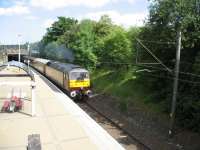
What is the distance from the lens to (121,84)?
24.5 metres

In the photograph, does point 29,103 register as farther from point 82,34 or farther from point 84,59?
point 82,34

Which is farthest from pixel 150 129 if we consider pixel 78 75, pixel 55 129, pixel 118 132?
pixel 78 75

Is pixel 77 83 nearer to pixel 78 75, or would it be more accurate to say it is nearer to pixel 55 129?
pixel 78 75

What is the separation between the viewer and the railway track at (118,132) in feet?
45.7

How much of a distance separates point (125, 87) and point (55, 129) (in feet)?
34.5

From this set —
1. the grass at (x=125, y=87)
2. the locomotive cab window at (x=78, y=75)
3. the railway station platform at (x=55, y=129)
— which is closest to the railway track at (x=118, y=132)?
the railway station platform at (x=55, y=129)

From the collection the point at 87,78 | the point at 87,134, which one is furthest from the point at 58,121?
the point at 87,78

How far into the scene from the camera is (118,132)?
15922 mm

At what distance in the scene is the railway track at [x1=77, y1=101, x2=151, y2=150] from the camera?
45.7 feet

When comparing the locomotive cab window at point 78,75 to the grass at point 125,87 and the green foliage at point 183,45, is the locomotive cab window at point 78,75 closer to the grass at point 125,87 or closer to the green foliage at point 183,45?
the grass at point 125,87

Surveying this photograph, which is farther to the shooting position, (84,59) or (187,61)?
(84,59)

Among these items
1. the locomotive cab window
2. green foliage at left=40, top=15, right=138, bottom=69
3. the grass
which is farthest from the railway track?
green foliage at left=40, top=15, right=138, bottom=69

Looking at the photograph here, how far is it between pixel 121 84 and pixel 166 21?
26.9 ft

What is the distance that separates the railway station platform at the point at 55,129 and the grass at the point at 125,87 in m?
4.47
